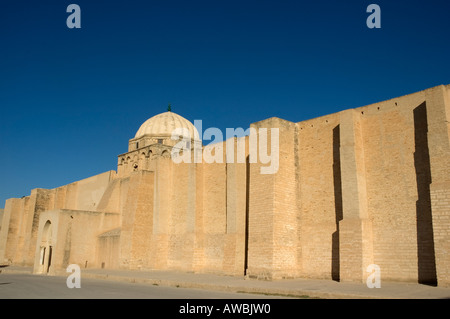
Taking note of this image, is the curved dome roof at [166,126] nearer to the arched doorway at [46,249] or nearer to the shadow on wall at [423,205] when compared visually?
the arched doorway at [46,249]

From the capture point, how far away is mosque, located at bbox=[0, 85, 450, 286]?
1212 cm

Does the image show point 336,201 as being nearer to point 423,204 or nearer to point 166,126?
point 423,204

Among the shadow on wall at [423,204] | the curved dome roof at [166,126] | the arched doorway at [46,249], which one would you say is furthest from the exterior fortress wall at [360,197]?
the curved dome roof at [166,126]

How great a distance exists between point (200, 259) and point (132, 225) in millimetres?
4592

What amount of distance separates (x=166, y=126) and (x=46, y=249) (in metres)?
14.7

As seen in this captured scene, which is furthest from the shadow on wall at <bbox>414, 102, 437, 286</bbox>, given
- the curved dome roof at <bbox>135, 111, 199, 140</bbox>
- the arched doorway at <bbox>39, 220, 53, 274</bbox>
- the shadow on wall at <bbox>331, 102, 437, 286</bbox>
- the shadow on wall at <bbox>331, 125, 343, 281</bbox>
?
the curved dome roof at <bbox>135, 111, 199, 140</bbox>

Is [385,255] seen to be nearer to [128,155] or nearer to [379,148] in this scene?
[379,148]

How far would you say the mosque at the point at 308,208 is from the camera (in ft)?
39.8

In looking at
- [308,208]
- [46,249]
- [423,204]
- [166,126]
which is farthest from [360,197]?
[166,126]

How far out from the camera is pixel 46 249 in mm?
22438

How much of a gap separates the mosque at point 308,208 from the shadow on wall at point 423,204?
0.10 feet

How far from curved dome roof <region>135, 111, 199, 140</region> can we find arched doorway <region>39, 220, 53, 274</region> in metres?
12.8
